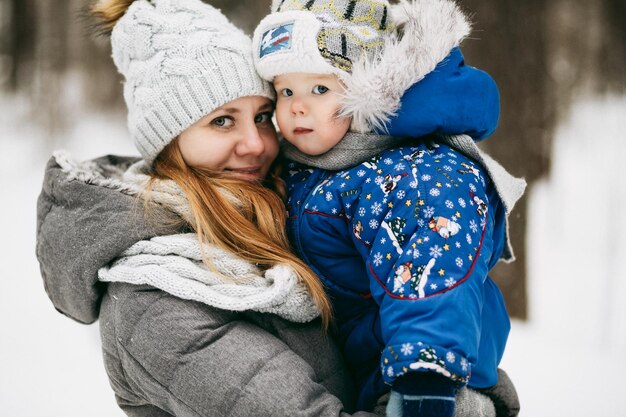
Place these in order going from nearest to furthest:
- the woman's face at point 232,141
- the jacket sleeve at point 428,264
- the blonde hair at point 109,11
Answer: the jacket sleeve at point 428,264 < the woman's face at point 232,141 < the blonde hair at point 109,11

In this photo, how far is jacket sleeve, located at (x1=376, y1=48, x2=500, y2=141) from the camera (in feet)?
4.36

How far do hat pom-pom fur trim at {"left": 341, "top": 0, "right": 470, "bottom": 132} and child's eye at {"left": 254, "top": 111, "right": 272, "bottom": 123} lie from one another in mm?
325

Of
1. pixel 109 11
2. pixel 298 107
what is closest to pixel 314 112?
pixel 298 107

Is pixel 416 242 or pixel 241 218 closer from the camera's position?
pixel 416 242

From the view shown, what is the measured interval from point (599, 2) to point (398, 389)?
2.71 metres

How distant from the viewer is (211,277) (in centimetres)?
134

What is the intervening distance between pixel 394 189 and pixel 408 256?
17cm

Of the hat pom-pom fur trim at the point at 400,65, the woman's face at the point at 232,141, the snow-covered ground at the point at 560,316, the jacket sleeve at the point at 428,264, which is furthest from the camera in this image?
the snow-covered ground at the point at 560,316

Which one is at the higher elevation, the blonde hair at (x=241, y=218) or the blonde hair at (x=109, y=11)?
the blonde hair at (x=109, y=11)

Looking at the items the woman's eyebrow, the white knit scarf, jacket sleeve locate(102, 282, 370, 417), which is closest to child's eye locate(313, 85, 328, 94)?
the woman's eyebrow

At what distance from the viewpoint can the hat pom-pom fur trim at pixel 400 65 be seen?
1316mm

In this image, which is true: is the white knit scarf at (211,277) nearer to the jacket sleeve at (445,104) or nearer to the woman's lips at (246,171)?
the woman's lips at (246,171)

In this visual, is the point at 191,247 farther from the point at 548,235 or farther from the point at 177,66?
the point at 548,235

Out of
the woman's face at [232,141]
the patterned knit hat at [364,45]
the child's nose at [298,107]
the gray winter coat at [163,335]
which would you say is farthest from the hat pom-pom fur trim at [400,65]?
the gray winter coat at [163,335]
